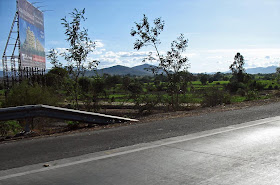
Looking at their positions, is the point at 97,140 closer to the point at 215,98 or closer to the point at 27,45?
the point at 215,98

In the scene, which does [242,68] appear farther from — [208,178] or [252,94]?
[208,178]

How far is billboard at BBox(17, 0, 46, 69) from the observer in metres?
29.7

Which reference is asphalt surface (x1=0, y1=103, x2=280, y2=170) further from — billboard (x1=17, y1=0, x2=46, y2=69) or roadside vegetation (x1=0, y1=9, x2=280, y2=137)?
billboard (x1=17, y1=0, x2=46, y2=69)

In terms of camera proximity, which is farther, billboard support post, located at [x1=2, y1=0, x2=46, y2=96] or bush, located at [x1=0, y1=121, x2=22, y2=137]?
billboard support post, located at [x1=2, y1=0, x2=46, y2=96]

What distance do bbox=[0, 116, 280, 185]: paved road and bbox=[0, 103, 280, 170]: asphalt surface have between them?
0.39 m

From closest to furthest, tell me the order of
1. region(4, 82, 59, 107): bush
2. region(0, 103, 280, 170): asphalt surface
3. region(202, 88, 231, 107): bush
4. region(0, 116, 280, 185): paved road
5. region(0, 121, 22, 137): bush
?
region(0, 116, 280, 185): paved road < region(0, 103, 280, 170): asphalt surface < region(0, 121, 22, 137): bush < region(4, 82, 59, 107): bush < region(202, 88, 231, 107): bush

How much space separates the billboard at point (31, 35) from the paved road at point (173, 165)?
25.9 meters

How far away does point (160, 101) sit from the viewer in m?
16.0

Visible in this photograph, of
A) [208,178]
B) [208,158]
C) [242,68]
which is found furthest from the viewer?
[242,68]

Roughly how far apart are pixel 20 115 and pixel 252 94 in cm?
1534

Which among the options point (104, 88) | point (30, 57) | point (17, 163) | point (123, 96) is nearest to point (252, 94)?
point (123, 96)

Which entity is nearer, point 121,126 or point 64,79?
point 121,126

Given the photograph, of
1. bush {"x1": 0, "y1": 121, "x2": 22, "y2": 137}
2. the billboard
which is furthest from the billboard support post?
bush {"x1": 0, "y1": 121, "x2": 22, "y2": 137}

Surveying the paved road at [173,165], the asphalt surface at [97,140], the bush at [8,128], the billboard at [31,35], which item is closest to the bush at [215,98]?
the asphalt surface at [97,140]
